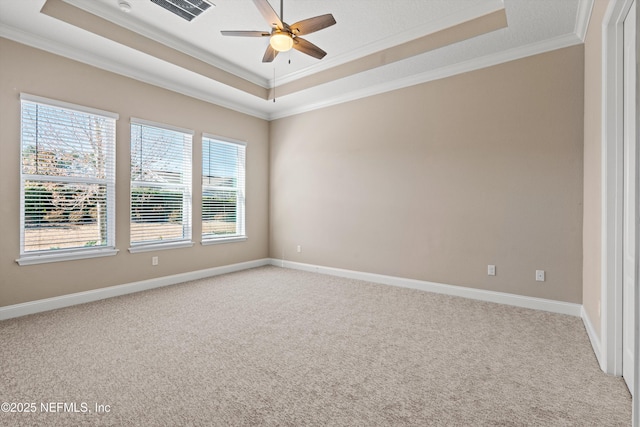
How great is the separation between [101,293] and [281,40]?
3610 millimetres

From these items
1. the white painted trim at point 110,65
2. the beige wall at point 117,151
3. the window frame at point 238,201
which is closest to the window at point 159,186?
the beige wall at point 117,151

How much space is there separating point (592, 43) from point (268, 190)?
4.96 metres

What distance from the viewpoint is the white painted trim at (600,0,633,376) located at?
2074 mm

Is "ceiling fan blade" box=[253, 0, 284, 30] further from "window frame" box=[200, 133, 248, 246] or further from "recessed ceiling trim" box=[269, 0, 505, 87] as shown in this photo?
"window frame" box=[200, 133, 248, 246]

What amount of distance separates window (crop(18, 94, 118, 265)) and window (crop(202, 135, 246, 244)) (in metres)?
1.38

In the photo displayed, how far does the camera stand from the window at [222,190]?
16.7 ft

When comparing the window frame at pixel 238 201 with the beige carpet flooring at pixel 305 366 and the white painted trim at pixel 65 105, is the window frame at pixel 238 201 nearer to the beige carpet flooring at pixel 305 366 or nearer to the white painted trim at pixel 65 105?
the white painted trim at pixel 65 105

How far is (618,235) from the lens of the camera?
2074mm

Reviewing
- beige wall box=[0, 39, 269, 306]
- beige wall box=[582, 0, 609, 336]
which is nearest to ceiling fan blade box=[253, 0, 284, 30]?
beige wall box=[582, 0, 609, 336]

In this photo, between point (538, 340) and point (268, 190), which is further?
point (268, 190)

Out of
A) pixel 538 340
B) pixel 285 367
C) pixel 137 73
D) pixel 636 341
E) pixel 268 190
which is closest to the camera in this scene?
pixel 636 341

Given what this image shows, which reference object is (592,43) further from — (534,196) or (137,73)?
(137,73)

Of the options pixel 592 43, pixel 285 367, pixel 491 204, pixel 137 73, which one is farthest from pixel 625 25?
pixel 137 73

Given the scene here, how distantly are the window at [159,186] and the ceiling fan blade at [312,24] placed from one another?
268 cm
